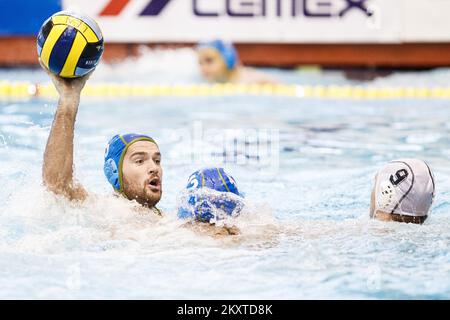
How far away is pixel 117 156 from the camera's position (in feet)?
12.8

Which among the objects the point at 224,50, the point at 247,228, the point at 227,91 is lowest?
the point at 247,228

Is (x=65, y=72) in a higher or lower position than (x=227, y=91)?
higher

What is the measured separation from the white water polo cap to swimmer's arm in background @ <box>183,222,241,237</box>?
0.64m

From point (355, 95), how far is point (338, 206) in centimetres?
403

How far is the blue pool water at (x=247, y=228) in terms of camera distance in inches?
126

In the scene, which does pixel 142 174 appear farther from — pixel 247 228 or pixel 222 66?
pixel 222 66

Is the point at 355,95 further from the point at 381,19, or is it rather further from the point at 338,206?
the point at 338,206

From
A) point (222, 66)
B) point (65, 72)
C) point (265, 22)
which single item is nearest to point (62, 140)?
point (65, 72)

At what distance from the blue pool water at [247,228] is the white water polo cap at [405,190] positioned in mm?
86

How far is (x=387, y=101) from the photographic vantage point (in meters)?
8.35

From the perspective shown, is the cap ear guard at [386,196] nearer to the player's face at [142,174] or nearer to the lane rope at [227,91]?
the player's face at [142,174]

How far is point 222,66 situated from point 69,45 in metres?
5.27

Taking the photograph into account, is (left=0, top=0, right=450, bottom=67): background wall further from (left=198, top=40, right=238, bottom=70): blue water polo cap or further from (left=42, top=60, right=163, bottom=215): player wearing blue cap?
(left=42, top=60, right=163, bottom=215): player wearing blue cap
